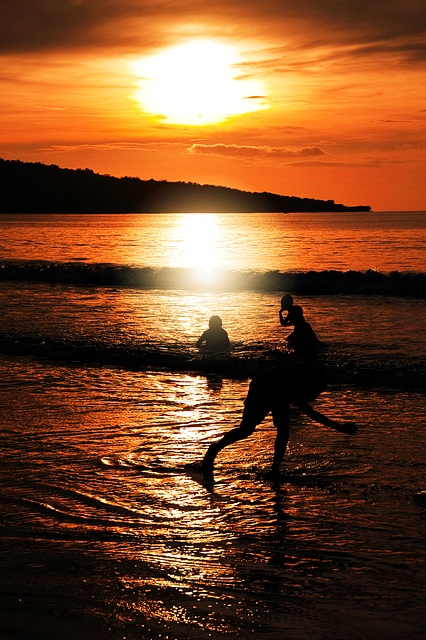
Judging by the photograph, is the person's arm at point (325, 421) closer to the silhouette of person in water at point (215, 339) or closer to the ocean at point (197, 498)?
the ocean at point (197, 498)

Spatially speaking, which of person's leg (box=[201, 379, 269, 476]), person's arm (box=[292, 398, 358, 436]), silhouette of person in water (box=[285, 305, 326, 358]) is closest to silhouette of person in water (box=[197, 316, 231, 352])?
silhouette of person in water (box=[285, 305, 326, 358])

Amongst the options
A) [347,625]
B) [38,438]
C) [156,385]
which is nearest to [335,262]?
[156,385]

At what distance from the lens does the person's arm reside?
6.28m

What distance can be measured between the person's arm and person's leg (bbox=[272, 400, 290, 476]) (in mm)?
170

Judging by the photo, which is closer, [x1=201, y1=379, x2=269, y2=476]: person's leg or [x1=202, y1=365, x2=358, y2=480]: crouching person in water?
[x1=202, y1=365, x2=358, y2=480]: crouching person in water

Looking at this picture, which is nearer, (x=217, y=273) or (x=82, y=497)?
(x=82, y=497)

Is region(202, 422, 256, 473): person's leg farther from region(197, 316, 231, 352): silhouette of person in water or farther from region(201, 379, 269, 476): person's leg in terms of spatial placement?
region(197, 316, 231, 352): silhouette of person in water

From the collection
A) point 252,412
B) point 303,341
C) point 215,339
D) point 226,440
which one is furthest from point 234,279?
point 252,412

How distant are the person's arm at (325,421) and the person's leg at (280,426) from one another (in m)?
0.17

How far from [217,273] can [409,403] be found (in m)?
29.4

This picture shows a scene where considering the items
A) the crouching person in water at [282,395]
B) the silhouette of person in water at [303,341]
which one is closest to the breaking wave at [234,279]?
the silhouette of person in water at [303,341]

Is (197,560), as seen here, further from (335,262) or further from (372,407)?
(335,262)

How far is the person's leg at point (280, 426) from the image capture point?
23.4ft

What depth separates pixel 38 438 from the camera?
880 centimetres
